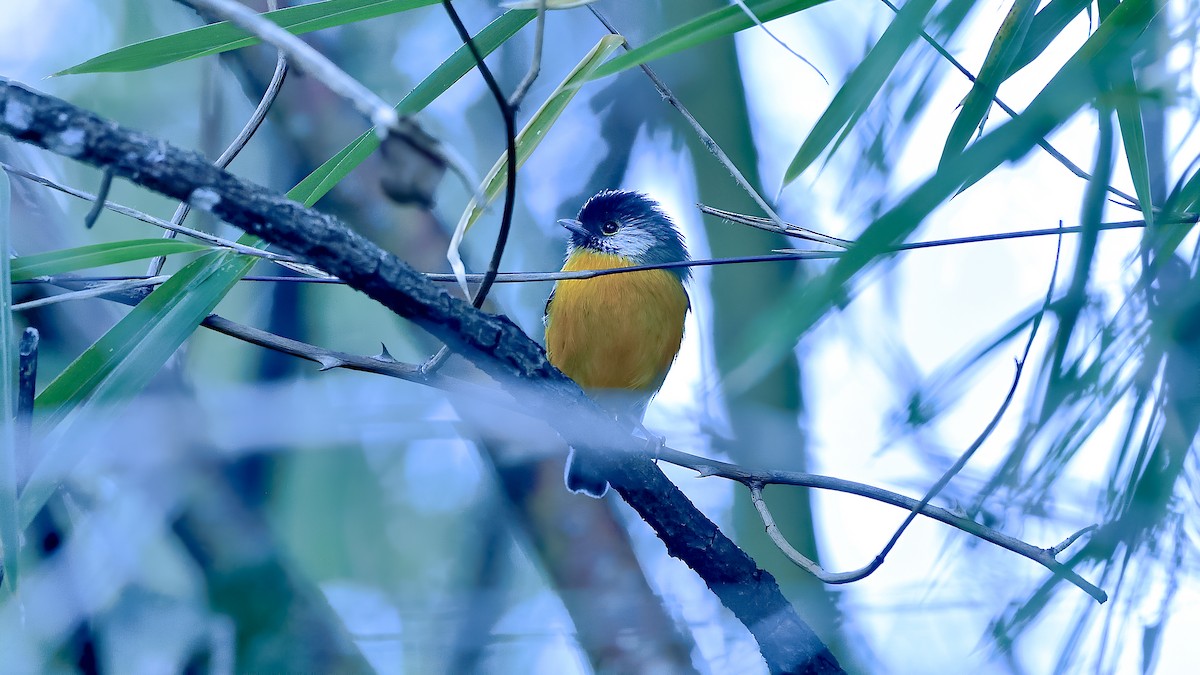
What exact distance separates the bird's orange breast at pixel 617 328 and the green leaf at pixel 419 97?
1970 mm

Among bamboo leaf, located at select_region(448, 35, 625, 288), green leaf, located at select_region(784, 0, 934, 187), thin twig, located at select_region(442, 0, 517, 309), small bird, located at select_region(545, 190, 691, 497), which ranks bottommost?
thin twig, located at select_region(442, 0, 517, 309)

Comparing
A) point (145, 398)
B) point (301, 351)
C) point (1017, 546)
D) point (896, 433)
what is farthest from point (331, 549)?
point (896, 433)

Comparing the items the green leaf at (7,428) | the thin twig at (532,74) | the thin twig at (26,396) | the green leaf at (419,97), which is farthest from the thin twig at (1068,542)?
the thin twig at (26,396)

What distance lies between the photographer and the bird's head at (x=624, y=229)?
→ 4625 millimetres

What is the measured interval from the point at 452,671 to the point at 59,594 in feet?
4.62

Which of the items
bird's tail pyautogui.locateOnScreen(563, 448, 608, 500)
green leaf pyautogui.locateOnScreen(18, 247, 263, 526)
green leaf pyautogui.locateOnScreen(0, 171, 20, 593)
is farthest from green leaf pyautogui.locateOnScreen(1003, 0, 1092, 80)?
bird's tail pyautogui.locateOnScreen(563, 448, 608, 500)

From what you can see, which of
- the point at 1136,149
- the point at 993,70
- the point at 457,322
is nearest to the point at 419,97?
the point at 457,322

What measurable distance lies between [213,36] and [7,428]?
0.79 metres

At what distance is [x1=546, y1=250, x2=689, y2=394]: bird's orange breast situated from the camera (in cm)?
396

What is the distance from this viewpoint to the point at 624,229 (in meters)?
4.68

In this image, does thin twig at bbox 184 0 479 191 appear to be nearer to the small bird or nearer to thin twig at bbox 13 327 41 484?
thin twig at bbox 13 327 41 484

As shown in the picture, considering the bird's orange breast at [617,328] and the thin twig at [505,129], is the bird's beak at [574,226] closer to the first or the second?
the bird's orange breast at [617,328]

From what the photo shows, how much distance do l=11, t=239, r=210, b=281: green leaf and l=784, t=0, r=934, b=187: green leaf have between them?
117cm

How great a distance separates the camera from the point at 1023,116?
1.23 metres
